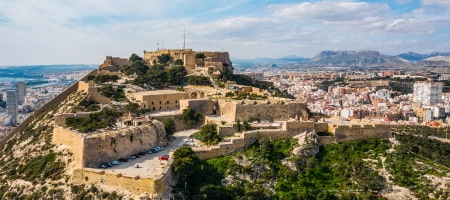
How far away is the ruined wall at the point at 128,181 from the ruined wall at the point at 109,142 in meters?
1.23

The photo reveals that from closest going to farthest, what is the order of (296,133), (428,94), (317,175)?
(317,175) < (296,133) < (428,94)

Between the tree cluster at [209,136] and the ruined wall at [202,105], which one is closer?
the tree cluster at [209,136]

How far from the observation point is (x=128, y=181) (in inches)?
843

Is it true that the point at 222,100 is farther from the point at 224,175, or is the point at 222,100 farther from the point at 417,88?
the point at 417,88

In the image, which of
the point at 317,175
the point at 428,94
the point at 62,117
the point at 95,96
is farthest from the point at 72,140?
the point at 428,94

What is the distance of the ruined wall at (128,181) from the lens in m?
20.9

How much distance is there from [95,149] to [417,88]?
343ft

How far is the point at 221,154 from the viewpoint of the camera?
2747cm

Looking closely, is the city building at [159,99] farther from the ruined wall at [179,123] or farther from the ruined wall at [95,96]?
the ruined wall at [179,123]

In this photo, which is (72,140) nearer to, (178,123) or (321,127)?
(178,123)

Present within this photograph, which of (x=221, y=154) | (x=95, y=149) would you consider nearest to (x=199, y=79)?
(x=221, y=154)

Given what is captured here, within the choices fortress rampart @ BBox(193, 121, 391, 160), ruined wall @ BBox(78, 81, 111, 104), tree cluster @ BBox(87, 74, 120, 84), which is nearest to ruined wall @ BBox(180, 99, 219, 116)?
ruined wall @ BBox(78, 81, 111, 104)

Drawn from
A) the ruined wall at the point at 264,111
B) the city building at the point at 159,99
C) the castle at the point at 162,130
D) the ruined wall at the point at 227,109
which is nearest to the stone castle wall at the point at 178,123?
the castle at the point at 162,130

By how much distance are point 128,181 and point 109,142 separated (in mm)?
4869
